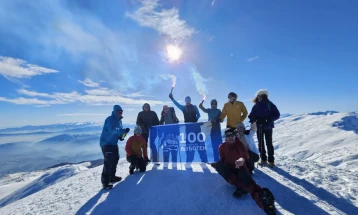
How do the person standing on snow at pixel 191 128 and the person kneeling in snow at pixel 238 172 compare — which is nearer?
the person kneeling in snow at pixel 238 172

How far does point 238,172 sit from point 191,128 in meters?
3.85

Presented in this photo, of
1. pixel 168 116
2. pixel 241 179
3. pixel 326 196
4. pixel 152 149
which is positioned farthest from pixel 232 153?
pixel 168 116

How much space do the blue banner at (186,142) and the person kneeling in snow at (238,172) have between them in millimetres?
2561

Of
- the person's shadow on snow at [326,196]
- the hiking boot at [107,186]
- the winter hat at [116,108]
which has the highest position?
the winter hat at [116,108]

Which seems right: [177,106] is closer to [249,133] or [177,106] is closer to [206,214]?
[249,133]

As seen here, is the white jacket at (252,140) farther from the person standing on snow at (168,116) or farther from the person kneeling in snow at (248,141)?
the person standing on snow at (168,116)

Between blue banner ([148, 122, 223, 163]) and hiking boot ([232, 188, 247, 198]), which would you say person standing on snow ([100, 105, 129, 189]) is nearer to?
blue banner ([148, 122, 223, 163])

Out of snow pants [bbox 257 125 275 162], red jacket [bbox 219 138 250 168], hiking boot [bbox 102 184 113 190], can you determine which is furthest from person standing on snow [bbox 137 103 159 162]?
snow pants [bbox 257 125 275 162]

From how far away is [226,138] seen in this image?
6.09m

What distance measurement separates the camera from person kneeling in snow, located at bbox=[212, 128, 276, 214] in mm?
4520

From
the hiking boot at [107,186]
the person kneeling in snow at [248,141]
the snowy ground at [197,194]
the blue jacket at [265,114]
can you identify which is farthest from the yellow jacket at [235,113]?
the hiking boot at [107,186]

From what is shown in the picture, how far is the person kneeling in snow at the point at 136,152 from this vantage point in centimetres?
841

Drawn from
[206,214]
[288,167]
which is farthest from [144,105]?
[288,167]

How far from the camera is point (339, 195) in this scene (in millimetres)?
6113
